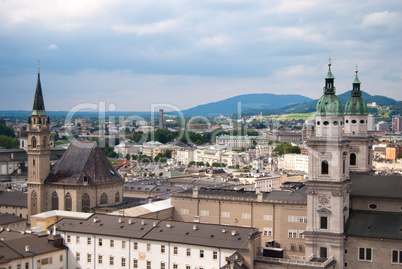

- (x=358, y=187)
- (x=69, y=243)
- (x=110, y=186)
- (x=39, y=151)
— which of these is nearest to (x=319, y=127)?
(x=358, y=187)

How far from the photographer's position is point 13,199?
3415 inches

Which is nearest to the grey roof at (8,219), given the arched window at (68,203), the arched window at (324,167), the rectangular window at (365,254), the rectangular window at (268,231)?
the arched window at (68,203)

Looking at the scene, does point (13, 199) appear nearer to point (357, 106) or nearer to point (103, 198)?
point (103, 198)

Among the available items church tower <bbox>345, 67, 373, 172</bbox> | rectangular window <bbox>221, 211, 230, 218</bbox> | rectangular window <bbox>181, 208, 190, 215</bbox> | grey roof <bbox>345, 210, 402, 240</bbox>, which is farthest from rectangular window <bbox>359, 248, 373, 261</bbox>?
rectangular window <bbox>181, 208, 190, 215</bbox>

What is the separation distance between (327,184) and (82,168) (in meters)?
36.1

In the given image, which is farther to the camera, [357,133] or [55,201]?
[55,201]

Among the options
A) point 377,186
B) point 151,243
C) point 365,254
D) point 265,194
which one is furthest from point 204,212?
point 365,254

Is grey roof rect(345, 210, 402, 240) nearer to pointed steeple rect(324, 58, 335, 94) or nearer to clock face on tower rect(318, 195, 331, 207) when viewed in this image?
clock face on tower rect(318, 195, 331, 207)

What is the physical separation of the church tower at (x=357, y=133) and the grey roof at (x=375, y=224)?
15516 mm

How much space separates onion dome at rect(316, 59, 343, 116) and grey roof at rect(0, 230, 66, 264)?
29.5 meters

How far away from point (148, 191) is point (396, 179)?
4632cm

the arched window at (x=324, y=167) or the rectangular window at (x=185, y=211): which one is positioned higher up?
the arched window at (x=324, y=167)

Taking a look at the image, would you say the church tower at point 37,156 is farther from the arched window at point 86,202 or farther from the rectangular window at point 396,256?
the rectangular window at point 396,256

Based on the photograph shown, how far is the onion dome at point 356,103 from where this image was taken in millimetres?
73356
